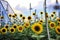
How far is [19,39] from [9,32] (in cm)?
25

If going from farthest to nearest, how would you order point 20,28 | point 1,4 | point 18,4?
point 1,4
point 18,4
point 20,28

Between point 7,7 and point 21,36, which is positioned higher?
point 7,7

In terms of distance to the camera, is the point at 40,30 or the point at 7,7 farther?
the point at 7,7

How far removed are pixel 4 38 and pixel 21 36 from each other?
0.26 meters

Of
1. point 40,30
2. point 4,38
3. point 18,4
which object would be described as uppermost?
point 18,4

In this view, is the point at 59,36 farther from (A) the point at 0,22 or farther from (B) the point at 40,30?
(A) the point at 0,22

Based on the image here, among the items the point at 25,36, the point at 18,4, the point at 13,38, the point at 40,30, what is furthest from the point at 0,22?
the point at 40,30

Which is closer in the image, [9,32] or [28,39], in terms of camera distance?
[28,39]

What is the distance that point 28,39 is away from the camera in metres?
1.34

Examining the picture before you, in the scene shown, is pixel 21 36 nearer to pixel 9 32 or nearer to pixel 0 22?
pixel 9 32

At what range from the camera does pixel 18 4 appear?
248 centimetres

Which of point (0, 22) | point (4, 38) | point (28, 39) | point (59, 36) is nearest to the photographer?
point (59, 36)

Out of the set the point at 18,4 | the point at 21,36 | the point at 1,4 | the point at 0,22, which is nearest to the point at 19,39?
the point at 21,36

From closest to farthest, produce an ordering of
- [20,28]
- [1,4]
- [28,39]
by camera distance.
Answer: [28,39], [20,28], [1,4]
